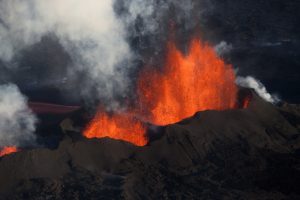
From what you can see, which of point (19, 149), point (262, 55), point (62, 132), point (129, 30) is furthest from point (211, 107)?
A: point (129, 30)

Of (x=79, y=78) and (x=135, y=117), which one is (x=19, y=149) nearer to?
(x=135, y=117)

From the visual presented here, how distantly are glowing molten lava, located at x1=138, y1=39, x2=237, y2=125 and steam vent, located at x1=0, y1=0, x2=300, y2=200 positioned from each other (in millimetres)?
128

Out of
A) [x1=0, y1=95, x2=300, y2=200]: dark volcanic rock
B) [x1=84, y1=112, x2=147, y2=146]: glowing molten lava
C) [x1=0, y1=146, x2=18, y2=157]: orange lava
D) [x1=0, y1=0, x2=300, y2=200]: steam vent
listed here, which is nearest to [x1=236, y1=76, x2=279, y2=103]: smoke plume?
[x1=0, y1=0, x2=300, y2=200]: steam vent

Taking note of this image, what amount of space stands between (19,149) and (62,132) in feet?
13.7

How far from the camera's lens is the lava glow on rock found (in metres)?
46.6

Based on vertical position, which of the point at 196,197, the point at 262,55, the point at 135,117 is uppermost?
the point at 262,55

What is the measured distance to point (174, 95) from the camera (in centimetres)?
5256

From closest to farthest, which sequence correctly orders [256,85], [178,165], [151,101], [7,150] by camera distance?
[178,165]
[7,150]
[151,101]
[256,85]

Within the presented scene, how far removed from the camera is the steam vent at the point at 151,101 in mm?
39688

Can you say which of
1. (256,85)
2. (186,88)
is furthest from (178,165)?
(256,85)

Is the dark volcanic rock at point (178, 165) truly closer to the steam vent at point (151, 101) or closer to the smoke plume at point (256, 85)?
the steam vent at point (151, 101)

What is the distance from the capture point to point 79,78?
2512 inches

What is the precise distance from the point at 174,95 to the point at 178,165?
12353mm

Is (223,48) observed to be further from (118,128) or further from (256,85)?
(118,128)
